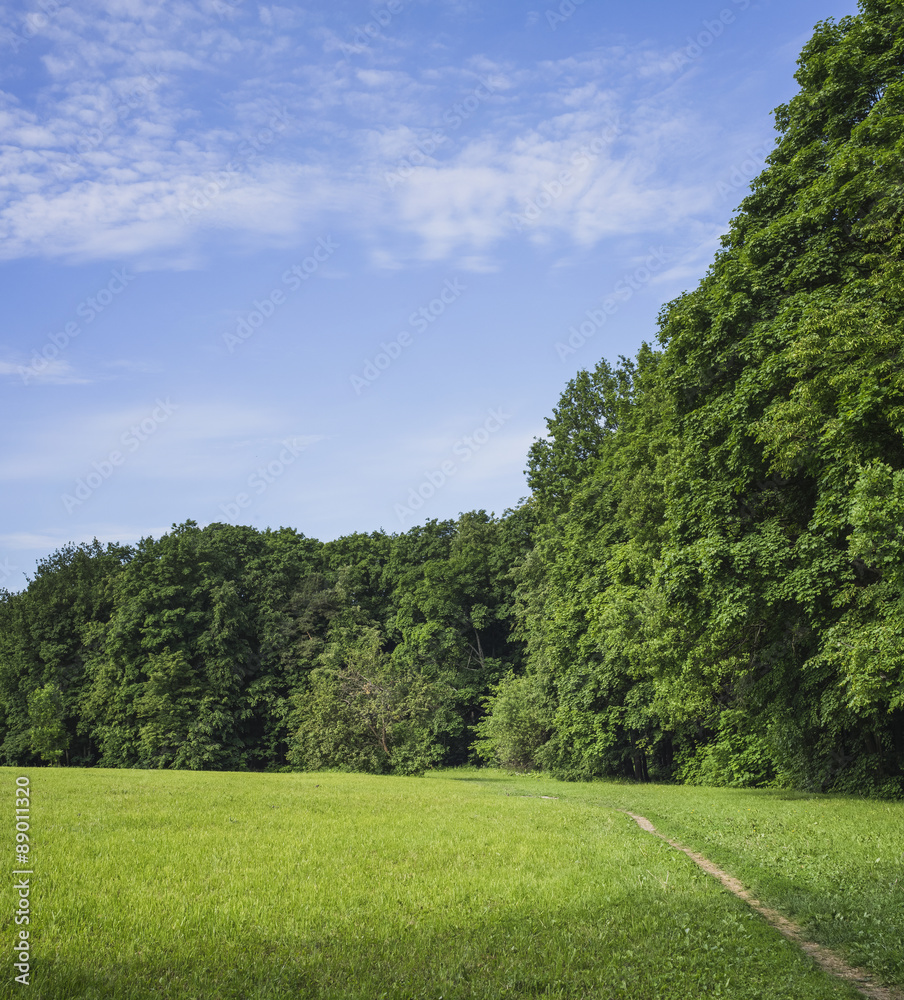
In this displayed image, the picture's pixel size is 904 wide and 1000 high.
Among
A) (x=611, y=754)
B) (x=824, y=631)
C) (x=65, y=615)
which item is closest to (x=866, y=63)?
(x=824, y=631)

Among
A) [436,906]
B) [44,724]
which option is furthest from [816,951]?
[44,724]

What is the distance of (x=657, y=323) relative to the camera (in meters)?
30.1

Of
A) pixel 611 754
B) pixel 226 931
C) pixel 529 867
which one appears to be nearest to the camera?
pixel 226 931

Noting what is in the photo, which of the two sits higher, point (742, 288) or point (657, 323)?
point (657, 323)

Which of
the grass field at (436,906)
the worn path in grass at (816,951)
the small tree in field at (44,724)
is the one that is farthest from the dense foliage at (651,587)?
the worn path in grass at (816,951)

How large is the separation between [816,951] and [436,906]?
14.5 ft

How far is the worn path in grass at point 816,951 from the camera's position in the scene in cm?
652

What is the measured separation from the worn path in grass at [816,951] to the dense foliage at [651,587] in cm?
658

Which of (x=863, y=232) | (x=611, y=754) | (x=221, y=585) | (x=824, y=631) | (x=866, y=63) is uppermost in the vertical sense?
(x=866, y=63)

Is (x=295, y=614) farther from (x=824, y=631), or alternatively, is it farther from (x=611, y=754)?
(x=824, y=631)

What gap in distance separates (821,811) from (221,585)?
158 feet

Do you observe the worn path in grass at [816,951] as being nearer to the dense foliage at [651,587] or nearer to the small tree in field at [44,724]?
the dense foliage at [651,587]

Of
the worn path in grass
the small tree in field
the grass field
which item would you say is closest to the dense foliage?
the small tree in field

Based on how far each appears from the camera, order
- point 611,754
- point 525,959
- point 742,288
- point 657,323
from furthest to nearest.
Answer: point 611,754, point 657,323, point 742,288, point 525,959
